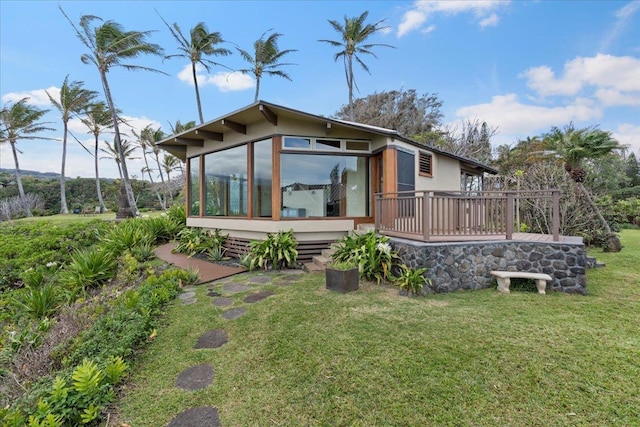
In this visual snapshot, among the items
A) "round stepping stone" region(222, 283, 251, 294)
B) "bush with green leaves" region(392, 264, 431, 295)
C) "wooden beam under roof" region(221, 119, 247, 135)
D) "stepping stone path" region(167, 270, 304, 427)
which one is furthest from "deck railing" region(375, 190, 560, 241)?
"wooden beam under roof" region(221, 119, 247, 135)

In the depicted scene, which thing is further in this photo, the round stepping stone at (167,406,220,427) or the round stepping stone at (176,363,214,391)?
the round stepping stone at (176,363,214,391)

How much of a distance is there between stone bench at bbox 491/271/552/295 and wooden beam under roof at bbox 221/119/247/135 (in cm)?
647

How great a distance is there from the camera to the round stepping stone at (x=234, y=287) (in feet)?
16.8

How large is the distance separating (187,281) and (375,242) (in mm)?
3824

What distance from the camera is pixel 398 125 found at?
22219 mm

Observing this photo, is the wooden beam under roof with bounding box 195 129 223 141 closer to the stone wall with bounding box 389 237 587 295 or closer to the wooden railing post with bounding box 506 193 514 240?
the stone wall with bounding box 389 237 587 295

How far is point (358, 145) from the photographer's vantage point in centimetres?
745

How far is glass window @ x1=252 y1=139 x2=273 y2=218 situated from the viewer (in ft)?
23.0

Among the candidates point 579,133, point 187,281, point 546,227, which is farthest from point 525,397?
point 579,133

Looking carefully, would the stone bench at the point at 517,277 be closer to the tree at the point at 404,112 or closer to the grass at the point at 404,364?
Answer: the grass at the point at 404,364

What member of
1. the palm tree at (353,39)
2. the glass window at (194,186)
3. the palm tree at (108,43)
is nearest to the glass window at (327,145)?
the glass window at (194,186)

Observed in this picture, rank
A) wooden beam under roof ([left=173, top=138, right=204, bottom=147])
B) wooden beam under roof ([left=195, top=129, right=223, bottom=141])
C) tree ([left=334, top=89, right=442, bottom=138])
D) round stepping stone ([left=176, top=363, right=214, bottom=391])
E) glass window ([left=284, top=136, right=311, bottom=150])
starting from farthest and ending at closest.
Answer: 1. tree ([left=334, top=89, right=442, bottom=138])
2. wooden beam under roof ([left=173, top=138, right=204, bottom=147])
3. wooden beam under roof ([left=195, top=129, right=223, bottom=141])
4. glass window ([left=284, top=136, right=311, bottom=150])
5. round stepping stone ([left=176, top=363, right=214, bottom=391])

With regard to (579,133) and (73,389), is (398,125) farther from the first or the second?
(73,389)

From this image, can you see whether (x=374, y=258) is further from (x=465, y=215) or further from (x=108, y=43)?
(x=108, y=43)
